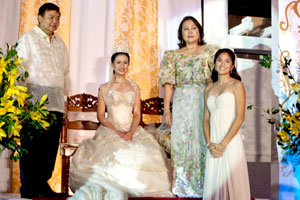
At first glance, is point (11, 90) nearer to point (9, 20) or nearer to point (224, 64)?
point (224, 64)

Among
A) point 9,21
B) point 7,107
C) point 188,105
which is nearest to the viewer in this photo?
point 7,107

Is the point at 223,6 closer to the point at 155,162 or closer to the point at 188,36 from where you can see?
the point at 188,36

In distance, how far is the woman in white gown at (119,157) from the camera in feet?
10.1

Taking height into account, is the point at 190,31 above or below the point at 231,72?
above

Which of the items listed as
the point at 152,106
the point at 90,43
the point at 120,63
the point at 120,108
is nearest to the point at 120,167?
the point at 120,108

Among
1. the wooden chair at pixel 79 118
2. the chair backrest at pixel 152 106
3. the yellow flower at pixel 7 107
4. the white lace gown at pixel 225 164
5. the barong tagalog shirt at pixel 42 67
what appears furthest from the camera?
the chair backrest at pixel 152 106

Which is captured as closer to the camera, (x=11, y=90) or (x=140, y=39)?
(x=11, y=90)

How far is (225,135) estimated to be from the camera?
2.65 meters

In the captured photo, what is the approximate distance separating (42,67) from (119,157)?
3.29 ft

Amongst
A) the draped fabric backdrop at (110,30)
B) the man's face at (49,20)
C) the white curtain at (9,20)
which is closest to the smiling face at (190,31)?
the man's face at (49,20)

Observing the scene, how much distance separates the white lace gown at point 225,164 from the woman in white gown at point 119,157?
623 millimetres

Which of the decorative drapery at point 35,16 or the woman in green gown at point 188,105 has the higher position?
the decorative drapery at point 35,16

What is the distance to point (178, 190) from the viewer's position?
3.02m

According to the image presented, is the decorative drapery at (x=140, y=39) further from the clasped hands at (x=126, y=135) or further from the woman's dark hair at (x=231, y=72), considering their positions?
the woman's dark hair at (x=231, y=72)
